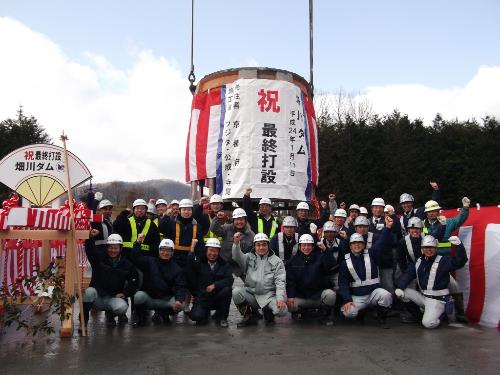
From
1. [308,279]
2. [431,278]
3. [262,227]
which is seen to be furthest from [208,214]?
[431,278]

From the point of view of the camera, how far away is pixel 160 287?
22.8 feet

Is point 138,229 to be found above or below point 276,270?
above

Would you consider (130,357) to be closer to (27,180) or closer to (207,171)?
(27,180)

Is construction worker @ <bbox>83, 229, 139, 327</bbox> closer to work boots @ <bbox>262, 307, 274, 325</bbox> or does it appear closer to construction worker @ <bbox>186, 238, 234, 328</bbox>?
construction worker @ <bbox>186, 238, 234, 328</bbox>

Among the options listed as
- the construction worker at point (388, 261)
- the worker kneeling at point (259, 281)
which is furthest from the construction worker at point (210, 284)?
the construction worker at point (388, 261)

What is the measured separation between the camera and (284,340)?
19.2ft

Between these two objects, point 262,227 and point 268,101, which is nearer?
point 262,227

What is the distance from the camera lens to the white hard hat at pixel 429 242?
6.78 meters

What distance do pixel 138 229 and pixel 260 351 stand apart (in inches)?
131

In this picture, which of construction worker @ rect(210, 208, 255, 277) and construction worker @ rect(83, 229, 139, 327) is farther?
construction worker @ rect(210, 208, 255, 277)

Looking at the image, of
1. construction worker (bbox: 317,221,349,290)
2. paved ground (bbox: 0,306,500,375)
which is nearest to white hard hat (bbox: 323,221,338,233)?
construction worker (bbox: 317,221,349,290)

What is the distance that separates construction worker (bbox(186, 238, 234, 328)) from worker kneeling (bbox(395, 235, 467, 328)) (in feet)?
8.34

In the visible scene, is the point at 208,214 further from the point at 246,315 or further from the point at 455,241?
the point at 455,241

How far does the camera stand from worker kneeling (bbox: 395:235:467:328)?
6605 millimetres
